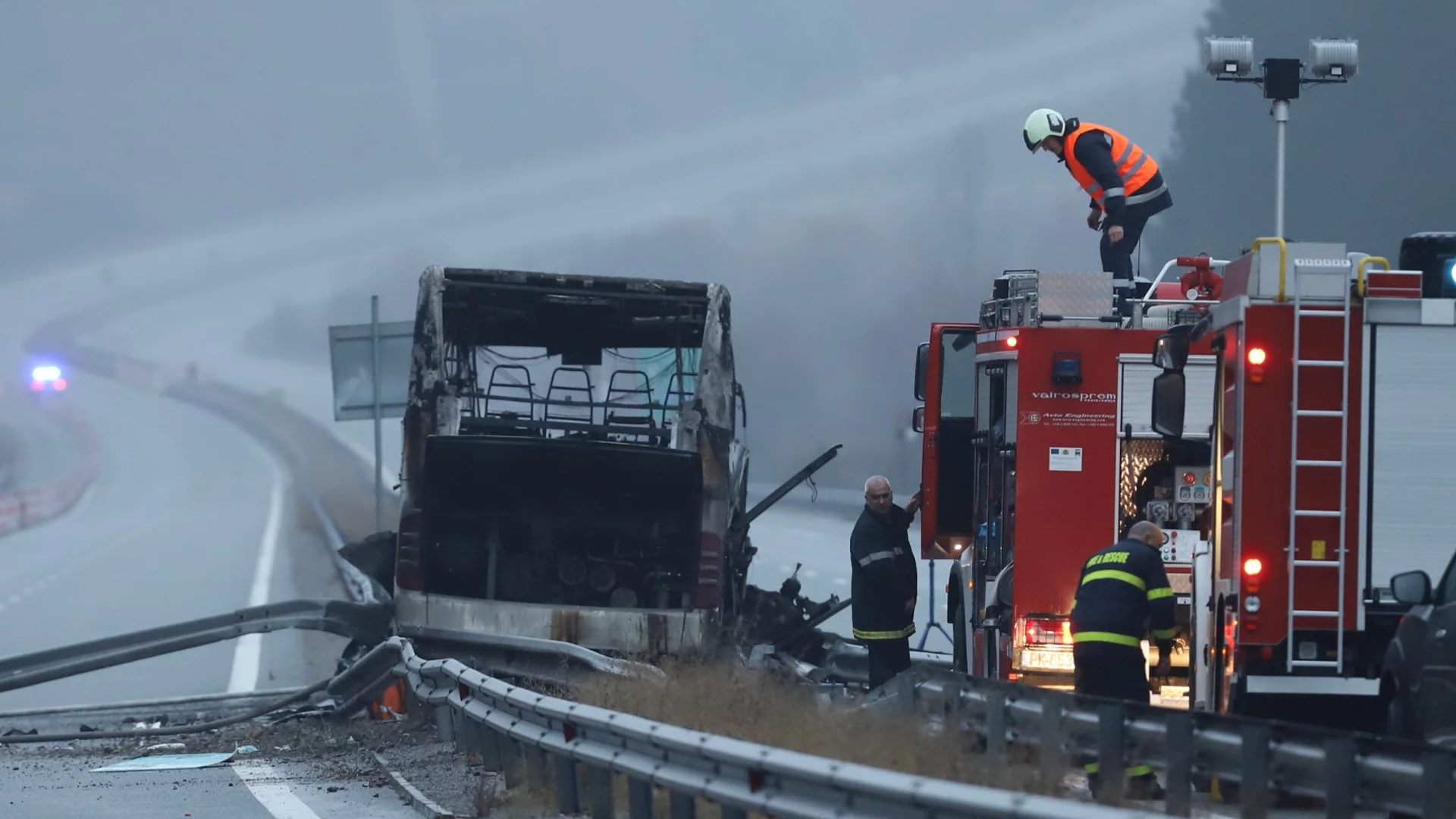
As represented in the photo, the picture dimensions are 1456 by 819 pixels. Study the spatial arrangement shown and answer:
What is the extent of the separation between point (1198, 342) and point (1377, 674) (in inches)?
95.2

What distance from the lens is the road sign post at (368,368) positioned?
25109mm

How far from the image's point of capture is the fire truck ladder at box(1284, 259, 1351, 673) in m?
8.98

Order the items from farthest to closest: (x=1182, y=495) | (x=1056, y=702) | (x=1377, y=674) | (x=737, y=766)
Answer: (x=1182, y=495) → (x=1377, y=674) → (x=1056, y=702) → (x=737, y=766)

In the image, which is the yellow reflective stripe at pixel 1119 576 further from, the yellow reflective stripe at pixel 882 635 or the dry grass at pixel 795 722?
the yellow reflective stripe at pixel 882 635

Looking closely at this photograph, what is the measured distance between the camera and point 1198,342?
10852mm

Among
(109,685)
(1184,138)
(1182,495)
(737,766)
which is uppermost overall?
(1184,138)

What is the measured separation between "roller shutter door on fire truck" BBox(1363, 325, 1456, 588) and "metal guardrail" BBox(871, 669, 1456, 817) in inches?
64.5

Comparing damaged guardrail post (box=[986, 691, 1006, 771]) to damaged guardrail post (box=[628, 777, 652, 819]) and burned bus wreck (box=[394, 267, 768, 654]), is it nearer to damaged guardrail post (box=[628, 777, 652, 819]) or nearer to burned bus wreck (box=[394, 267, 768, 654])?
damaged guardrail post (box=[628, 777, 652, 819])

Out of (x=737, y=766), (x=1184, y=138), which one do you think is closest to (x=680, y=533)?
(x=737, y=766)

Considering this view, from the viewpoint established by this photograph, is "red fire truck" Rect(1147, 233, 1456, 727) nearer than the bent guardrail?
Yes

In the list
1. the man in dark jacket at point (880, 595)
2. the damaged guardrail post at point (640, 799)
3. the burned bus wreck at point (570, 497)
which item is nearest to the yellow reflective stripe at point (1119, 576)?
the damaged guardrail post at point (640, 799)

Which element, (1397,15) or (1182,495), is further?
(1397,15)

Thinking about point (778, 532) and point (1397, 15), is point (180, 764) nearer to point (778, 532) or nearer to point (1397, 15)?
point (778, 532)

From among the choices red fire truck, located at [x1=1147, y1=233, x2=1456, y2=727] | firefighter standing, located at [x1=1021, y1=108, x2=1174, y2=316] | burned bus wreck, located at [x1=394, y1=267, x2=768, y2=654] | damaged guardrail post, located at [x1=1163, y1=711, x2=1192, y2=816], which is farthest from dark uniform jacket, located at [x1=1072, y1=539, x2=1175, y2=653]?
firefighter standing, located at [x1=1021, y1=108, x2=1174, y2=316]
